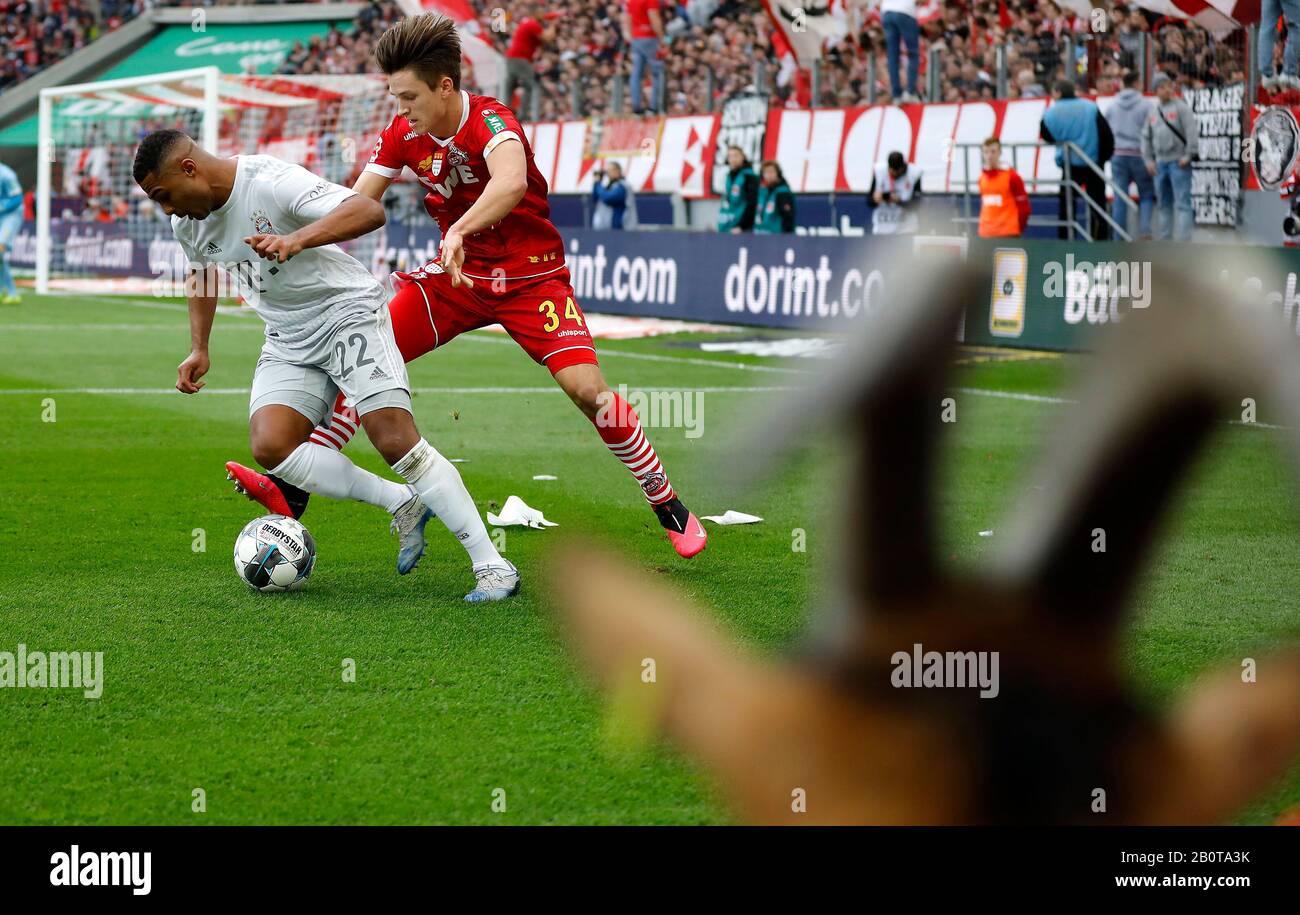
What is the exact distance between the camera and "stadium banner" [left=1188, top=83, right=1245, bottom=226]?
16.0m

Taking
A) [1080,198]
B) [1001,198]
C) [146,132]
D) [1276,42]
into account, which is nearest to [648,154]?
[1080,198]

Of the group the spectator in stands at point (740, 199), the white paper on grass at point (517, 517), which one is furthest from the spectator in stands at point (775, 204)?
the white paper on grass at point (517, 517)

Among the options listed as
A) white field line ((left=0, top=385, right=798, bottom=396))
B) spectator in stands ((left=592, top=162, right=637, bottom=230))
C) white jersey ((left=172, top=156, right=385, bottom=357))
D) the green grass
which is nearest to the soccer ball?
the green grass

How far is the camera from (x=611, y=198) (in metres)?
23.3

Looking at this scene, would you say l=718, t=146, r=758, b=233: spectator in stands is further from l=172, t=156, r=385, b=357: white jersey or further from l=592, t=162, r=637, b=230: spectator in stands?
l=172, t=156, r=385, b=357: white jersey

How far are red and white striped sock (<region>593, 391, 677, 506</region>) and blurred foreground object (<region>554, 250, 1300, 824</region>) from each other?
16.0ft

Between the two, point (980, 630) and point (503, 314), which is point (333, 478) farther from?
point (980, 630)

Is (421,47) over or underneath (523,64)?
underneath

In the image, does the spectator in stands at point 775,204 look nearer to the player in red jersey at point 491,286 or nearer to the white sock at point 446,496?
the player in red jersey at point 491,286

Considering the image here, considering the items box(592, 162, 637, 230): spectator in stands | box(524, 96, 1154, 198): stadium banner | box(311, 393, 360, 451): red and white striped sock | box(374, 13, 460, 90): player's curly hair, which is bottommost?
box(311, 393, 360, 451): red and white striped sock

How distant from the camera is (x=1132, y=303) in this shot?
122 centimetres

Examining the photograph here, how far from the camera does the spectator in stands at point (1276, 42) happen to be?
48.5ft
